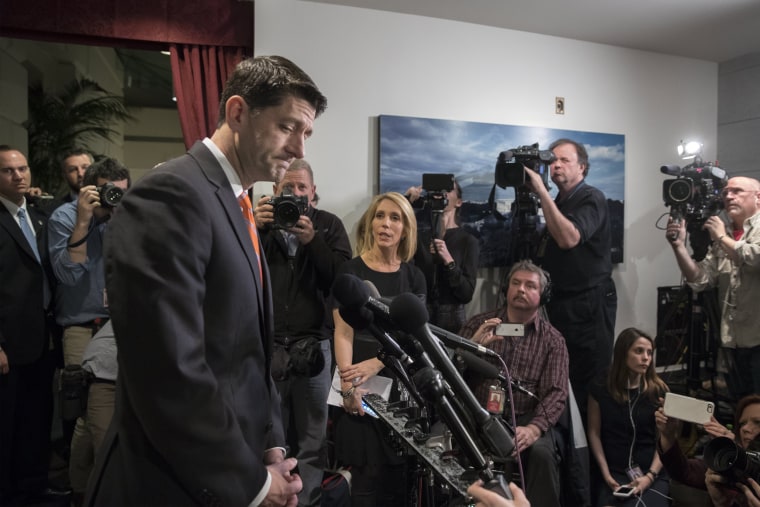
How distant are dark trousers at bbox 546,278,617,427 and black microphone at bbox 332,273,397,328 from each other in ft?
7.54

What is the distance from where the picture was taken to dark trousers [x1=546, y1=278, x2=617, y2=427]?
3.03m

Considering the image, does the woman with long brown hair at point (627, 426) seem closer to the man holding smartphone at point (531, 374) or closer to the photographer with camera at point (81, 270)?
the man holding smartphone at point (531, 374)

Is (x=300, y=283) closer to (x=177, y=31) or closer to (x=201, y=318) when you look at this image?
(x=201, y=318)

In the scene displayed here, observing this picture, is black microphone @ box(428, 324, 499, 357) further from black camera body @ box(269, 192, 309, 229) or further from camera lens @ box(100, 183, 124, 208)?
camera lens @ box(100, 183, 124, 208)

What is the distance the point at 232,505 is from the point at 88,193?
2.03 metres

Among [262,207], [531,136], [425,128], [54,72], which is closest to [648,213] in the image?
[531,136]

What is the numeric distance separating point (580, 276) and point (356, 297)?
93.9 inches

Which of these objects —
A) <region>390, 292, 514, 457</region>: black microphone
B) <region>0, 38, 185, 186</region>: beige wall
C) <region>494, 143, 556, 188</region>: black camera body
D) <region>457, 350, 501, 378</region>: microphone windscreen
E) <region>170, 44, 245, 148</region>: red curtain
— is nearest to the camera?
<region>390, 292, 514, 457</region>: black microphone

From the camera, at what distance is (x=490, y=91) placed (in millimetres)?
3771

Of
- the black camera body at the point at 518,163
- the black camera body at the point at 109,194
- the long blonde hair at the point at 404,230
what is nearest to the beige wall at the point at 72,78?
the black camera body at the point at 109,194

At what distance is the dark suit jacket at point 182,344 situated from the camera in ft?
2.64

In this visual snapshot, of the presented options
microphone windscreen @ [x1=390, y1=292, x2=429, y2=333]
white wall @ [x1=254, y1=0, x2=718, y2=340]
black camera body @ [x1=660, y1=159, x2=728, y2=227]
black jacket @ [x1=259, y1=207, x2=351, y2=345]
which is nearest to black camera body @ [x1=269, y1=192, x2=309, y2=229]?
black jacket @ [x1=259, y1=207, x2=351, y2=345]

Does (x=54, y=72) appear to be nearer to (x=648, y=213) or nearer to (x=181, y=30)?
(x=181, y=30)

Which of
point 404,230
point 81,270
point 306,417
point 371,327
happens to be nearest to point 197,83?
point 81,270
